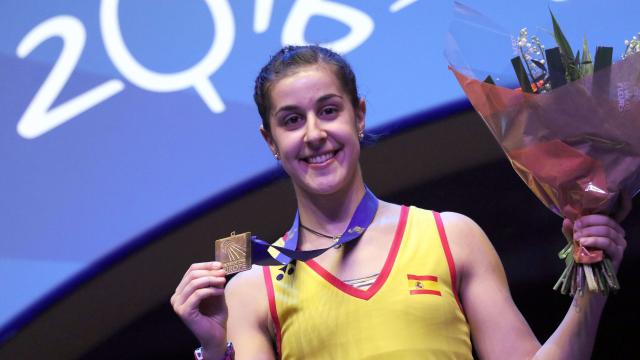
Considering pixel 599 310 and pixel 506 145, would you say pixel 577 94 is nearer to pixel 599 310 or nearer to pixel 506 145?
pixel 506 145

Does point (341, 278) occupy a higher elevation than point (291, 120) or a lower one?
lower

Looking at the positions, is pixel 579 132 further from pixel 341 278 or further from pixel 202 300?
pixel 202 300

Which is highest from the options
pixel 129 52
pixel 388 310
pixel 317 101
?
pixel 129 52

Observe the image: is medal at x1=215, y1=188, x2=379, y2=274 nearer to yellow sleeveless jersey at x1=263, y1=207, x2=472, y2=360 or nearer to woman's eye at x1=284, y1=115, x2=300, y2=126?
yellow sleeveless jersey at x1=263, y1=207, x2=472, y2=360

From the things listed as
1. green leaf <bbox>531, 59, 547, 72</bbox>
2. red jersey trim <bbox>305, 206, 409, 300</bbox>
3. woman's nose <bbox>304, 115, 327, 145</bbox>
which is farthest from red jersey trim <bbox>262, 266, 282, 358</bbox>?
green leaf <bbox>531, 59, 547, 72</bbox>

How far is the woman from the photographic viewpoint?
195cm

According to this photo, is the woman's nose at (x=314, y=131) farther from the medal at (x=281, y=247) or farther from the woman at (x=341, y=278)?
the medal at (x=281, y=247)

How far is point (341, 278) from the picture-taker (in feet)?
6.73

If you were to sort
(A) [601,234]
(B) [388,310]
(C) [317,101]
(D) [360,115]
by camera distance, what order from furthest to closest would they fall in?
(D) [360,115] < (C) [317,101] < (B) [388,310] < (A) [601,234]

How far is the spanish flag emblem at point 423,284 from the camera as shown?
1974mm

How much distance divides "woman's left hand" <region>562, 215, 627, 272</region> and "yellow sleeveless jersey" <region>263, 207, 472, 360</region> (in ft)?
1.35

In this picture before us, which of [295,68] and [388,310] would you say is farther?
[295,68]

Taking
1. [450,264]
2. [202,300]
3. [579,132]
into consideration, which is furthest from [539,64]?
[202,300]

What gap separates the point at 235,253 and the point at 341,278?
25cm
